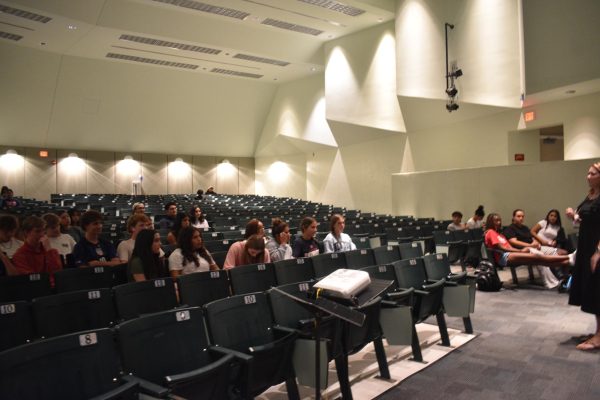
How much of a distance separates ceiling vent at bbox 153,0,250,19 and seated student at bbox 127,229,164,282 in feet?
33.4

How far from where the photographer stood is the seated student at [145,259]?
13.4 feet

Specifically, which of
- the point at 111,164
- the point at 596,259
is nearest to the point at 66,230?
the point at 596,259

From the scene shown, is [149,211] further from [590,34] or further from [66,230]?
[590,34]

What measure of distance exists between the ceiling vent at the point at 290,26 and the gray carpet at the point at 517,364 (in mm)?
11163

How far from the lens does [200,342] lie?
270cm

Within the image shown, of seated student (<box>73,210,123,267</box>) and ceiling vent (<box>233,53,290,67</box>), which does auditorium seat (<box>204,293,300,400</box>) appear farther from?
ceiling vent (<box>233,53,290,67</box>)

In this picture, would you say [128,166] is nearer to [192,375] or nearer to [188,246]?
[188,246]

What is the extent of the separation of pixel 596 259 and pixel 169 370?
367 centimetres

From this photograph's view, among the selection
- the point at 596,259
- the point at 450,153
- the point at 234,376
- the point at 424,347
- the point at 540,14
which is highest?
the point at 540,14

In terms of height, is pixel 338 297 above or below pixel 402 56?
A: below

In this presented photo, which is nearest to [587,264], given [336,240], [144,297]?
[336,240]

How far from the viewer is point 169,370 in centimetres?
252

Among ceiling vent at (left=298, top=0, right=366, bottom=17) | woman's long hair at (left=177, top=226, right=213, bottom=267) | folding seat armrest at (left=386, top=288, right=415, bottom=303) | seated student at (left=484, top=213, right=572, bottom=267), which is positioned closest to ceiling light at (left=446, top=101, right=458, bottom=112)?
ceiling vent at (left=298, top=0, right=366, bottom=17)

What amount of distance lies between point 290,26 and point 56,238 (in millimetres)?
11085
